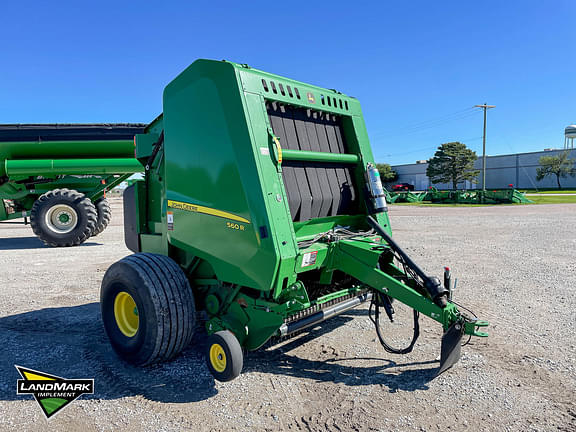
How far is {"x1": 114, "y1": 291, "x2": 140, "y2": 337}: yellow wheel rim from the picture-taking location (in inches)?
156

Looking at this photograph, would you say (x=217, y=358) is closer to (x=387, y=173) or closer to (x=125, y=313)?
(x=125, y=313)

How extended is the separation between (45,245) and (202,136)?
10011 mm

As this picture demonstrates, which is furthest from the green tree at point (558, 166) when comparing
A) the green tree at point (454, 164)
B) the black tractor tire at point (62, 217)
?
the black tractor tire at point (62, 217)

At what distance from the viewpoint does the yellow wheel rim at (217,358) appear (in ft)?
10.5

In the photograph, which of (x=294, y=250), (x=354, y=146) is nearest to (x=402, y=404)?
(x=294, y=250)

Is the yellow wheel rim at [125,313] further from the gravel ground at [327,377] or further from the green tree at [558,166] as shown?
the green tree at [558,166]

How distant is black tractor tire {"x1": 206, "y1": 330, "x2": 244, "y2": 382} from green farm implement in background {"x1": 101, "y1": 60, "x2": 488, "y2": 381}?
0.04 ft

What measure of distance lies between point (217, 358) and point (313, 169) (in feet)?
6.63

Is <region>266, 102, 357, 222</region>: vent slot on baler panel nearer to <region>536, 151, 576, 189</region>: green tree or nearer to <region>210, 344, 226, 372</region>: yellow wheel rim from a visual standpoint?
<region>210, 344, 226, 372</region>: yellow wheel rim

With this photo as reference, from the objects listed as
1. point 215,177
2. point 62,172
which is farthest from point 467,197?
point 215,177

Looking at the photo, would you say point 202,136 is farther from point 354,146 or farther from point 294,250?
point 354,146

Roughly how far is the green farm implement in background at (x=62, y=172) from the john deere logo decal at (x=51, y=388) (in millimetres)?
8143

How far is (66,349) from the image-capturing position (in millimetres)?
4109

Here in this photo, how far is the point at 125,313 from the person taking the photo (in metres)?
4.02
